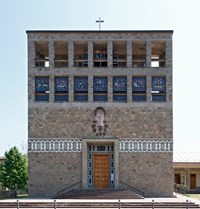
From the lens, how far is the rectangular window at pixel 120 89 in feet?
112

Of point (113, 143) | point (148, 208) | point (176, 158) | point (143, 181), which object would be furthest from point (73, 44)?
point (176, 158)

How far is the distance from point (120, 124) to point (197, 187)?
61.5 ft

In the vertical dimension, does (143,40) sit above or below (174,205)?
above

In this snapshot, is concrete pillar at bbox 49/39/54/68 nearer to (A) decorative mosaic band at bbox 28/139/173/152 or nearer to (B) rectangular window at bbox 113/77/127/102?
(B) rectangular window at bbox 113/77/127/102

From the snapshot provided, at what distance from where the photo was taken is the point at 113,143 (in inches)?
1329

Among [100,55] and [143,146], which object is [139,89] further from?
[143,146]

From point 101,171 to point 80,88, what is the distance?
594cm

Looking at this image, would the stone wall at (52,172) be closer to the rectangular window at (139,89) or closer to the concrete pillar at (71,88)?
the concrete pillar at (71,88)

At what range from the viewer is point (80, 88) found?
1346 inches

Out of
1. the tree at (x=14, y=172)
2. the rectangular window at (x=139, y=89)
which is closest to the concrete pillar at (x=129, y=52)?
the rectangular window at (x=139, y=89)

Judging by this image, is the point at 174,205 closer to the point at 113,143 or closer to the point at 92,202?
the point at 92,202

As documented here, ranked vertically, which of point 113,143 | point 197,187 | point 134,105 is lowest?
point 197,187

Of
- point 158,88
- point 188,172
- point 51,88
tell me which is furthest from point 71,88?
point 188,172

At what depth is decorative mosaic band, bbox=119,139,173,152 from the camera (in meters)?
33.6
